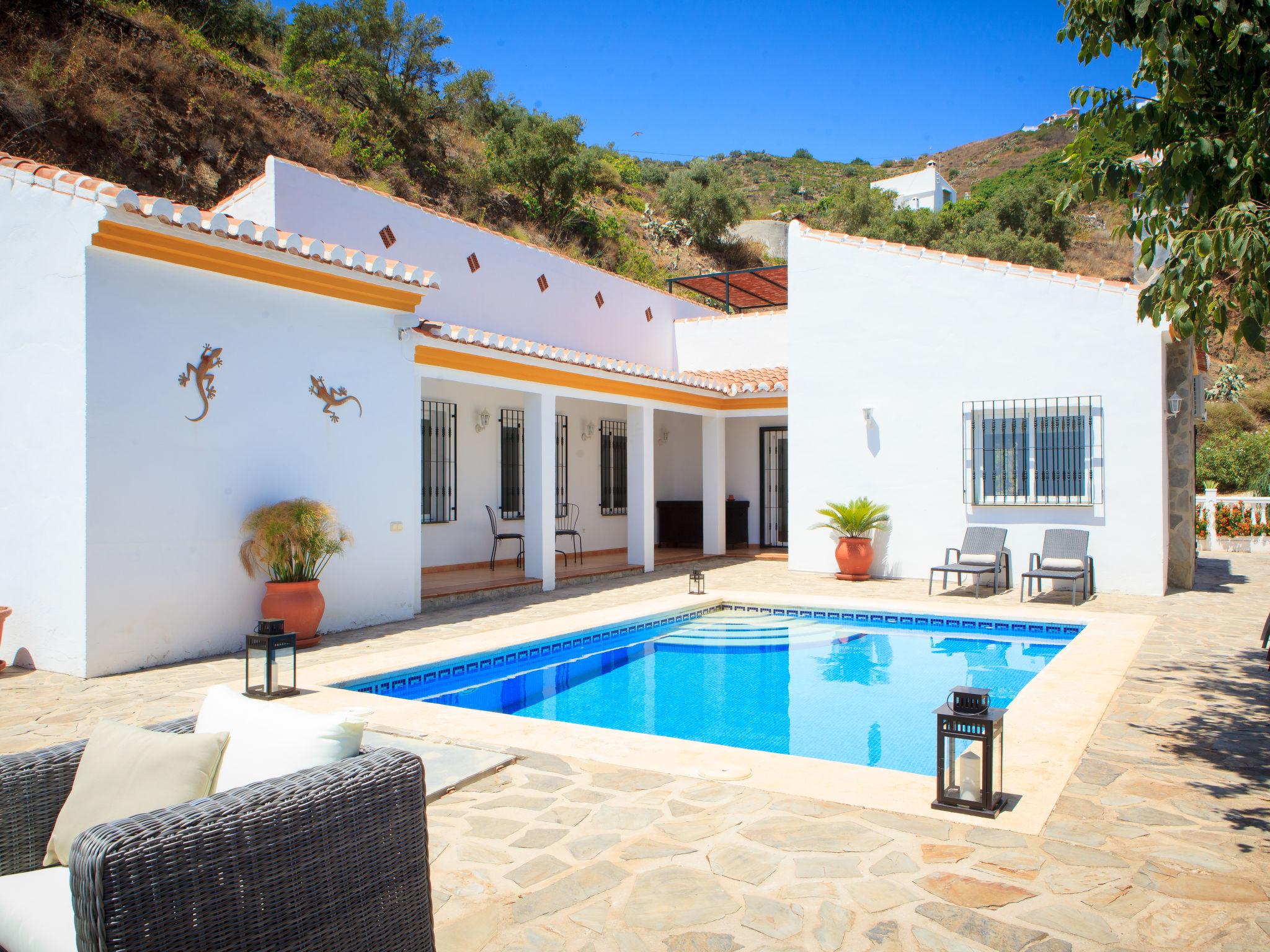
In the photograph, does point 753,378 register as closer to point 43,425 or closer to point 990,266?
point 990,266

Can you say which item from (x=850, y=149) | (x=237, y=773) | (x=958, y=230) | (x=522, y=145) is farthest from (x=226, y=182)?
(x=850, y=149)

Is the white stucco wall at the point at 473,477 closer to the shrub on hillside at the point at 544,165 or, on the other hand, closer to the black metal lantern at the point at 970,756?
the black metal lantern at the point at 970,756

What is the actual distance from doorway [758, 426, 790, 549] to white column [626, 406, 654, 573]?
383 cm

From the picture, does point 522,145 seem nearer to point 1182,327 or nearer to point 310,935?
point 1182,327

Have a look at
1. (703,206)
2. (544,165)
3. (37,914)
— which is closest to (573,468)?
(37,914)

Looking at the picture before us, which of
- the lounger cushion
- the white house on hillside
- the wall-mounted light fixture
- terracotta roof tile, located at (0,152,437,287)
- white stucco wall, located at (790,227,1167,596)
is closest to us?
terracotta roof tile, located at (0,152,437,287)

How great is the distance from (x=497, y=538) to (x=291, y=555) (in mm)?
5367

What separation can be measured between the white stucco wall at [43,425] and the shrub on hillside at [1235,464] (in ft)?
84.7

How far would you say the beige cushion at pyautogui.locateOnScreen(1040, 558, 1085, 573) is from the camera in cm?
1098

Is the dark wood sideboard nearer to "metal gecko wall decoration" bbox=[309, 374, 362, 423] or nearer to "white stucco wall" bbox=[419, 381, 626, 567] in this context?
"white stucco wall" bbox=[419, 381, 626, 567]

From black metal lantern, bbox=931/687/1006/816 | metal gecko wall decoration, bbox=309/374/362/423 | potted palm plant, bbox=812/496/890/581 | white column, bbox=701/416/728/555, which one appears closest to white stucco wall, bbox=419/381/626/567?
white column, bbox=701/416/728/555

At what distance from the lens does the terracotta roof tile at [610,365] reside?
34.6 feet

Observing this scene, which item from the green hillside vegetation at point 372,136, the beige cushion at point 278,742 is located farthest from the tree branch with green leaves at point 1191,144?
the beige cushion at point 278,742

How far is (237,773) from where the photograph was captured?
2.66m
